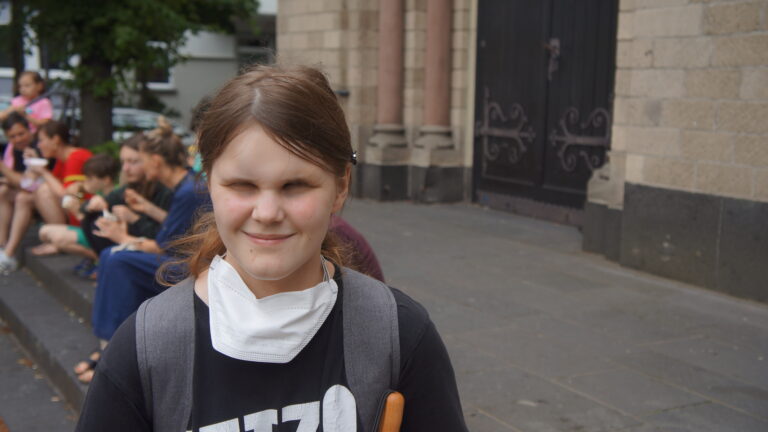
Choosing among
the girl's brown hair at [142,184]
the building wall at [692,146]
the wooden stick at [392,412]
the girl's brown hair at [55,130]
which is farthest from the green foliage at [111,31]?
the wooden stick at [392,412]

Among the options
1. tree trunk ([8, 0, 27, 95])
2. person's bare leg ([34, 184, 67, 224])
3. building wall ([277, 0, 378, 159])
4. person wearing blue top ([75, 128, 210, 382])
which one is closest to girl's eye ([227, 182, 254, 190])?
person wearing blue top ([75, 128, 210, 382])

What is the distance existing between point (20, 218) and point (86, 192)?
1549 mm

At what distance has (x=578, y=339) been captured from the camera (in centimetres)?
497

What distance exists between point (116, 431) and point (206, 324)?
23 centimetres

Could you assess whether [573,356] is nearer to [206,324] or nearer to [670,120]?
[670,120]

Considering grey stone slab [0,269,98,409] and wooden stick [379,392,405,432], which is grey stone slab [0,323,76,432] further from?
wooden stick [379,392,405,432]

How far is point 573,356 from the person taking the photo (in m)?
4.66

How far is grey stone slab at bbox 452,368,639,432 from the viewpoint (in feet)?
12.3

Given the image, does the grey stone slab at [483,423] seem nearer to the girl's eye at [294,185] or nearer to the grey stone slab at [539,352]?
the grey stone slab at [539,352]

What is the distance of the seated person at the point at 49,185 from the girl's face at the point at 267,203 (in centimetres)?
597

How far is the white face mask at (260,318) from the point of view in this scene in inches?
58.8

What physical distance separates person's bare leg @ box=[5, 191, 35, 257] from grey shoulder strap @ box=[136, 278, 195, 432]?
671cm

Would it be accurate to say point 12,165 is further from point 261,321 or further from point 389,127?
point 261,321

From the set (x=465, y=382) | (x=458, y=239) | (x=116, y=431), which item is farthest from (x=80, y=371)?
(x=458, y=239)
